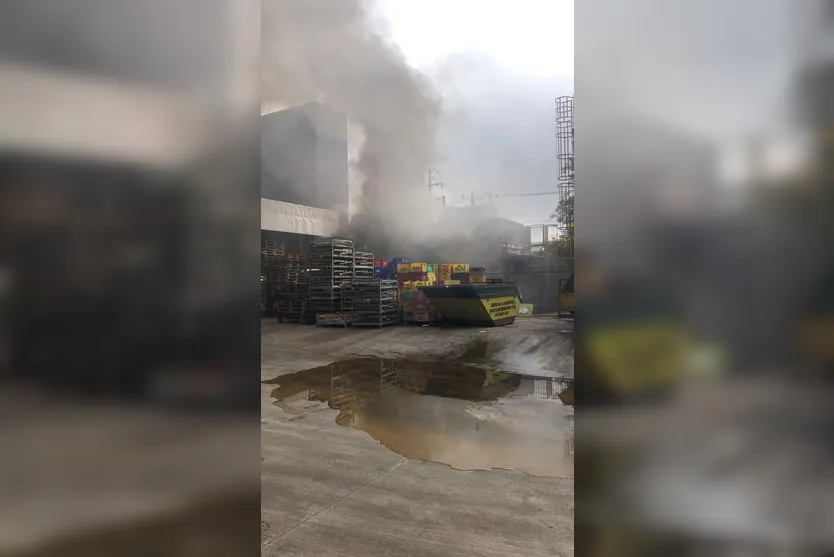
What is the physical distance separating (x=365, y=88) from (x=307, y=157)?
304cm

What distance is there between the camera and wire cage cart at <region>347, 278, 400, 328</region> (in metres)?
12.8

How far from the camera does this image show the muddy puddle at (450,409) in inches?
154

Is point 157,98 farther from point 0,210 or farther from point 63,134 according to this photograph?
point 0,210

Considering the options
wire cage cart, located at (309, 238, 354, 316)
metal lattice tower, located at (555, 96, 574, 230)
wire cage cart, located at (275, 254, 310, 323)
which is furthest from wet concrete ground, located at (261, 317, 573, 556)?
metal lattice tower, located at (555, 96, 574, 230)

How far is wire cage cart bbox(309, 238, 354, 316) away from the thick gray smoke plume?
4309 millimetres

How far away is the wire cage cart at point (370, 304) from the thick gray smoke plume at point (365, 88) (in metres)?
5.15

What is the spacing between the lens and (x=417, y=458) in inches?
149

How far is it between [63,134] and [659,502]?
4.03ft

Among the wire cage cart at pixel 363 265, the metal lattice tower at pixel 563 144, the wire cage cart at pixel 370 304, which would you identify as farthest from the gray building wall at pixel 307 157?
the metal lattice tower at pixel 563 144

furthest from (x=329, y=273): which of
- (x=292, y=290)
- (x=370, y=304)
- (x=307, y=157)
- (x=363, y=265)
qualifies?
(x=307, y=157)

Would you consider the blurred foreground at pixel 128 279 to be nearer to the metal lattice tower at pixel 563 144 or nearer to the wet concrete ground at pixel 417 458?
the wet concrete ground at pixel 417 458

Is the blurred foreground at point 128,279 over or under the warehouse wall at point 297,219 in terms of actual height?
under

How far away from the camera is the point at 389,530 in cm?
266

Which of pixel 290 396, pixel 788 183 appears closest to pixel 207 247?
pixel 788 183
